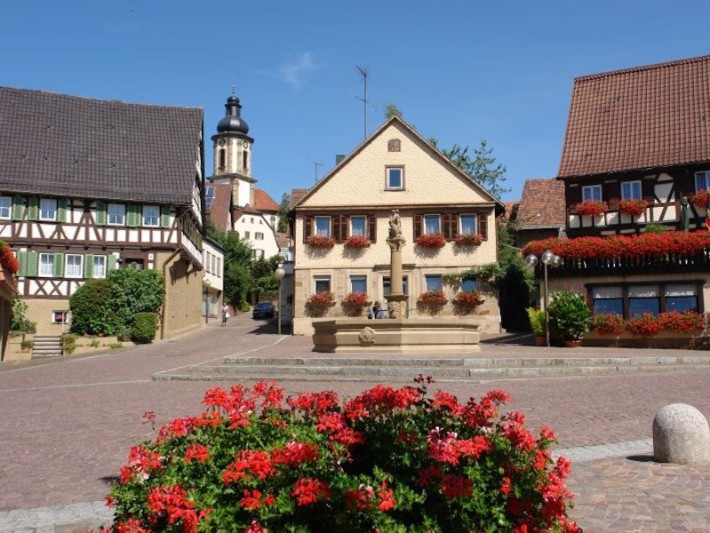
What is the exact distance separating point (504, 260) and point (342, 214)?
832 centimetres

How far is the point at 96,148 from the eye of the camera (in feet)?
120

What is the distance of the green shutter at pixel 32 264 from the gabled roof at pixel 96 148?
9.59 ft

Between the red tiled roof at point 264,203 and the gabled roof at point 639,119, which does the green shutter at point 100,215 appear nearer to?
the gabled roof at point 639,119

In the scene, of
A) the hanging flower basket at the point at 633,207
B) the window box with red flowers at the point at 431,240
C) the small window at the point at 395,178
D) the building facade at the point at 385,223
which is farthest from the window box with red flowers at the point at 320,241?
the hanging flower basket at the point at 633,207

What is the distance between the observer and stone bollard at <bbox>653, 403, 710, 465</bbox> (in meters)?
7.21

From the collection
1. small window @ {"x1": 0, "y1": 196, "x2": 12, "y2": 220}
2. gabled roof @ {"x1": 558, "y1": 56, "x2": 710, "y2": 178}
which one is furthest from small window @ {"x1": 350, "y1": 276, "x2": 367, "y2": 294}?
small window @ {"x1": 0, "y1": 196, "x2": 12, "y2": 220}

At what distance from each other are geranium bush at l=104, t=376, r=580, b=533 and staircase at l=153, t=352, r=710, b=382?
10822 millimetres

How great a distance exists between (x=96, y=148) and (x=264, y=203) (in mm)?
80315

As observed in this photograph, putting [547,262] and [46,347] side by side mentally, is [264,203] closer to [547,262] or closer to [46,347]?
[46,347]

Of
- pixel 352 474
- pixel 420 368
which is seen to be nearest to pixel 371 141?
pixel 420 368

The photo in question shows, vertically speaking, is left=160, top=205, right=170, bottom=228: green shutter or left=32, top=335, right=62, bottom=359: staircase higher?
left=160, top=205, right=170, bottom=228: green shutter

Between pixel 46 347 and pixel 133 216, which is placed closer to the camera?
pixel 46 347

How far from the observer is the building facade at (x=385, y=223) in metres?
33.7

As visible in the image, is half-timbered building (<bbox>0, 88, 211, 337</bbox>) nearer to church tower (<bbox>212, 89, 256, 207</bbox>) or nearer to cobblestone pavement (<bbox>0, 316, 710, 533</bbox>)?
cobblestone pavement (<bbox>0, 316, 710, 533</bbox>)
